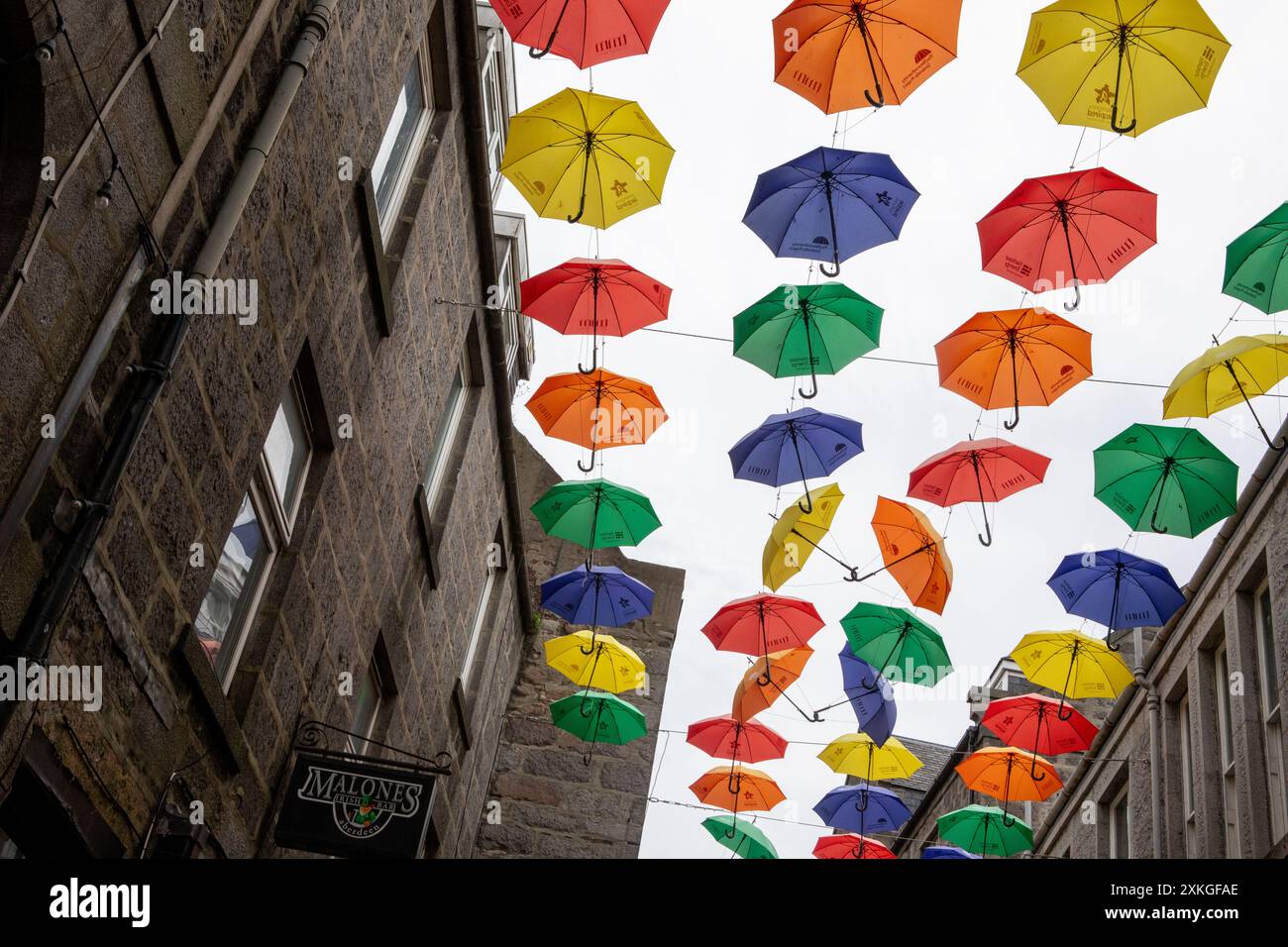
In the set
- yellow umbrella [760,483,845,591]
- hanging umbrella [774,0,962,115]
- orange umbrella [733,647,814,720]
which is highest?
hanging umbrella [774,0,962,115]

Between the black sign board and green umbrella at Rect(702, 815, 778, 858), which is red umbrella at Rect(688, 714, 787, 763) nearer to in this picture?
green umbrella at Rect(702, 815, 778, 858)

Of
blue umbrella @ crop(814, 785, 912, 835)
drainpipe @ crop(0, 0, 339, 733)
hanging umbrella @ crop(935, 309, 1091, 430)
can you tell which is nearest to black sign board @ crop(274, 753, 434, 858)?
drainpipe @ crop(0, 0, 339, 733)

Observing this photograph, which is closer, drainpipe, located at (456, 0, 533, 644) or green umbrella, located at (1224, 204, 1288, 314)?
green umbrella, located at (1224, 204, 1288, 314)

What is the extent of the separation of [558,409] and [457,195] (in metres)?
2.02

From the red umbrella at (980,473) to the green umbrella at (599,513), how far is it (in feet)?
8.75

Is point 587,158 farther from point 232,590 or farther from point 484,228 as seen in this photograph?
point 232,590

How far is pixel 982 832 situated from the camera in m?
15.0

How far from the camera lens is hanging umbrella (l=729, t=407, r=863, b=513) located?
10.7 m

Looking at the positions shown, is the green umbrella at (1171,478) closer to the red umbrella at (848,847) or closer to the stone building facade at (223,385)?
the stone building facade at (223,385)

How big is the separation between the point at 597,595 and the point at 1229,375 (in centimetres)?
650

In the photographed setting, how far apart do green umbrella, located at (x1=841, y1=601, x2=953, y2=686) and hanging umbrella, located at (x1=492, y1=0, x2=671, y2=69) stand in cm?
686

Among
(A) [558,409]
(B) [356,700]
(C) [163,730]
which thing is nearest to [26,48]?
(C) [163,730]

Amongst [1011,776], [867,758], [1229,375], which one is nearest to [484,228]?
[1229,375]

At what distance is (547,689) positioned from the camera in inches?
669
